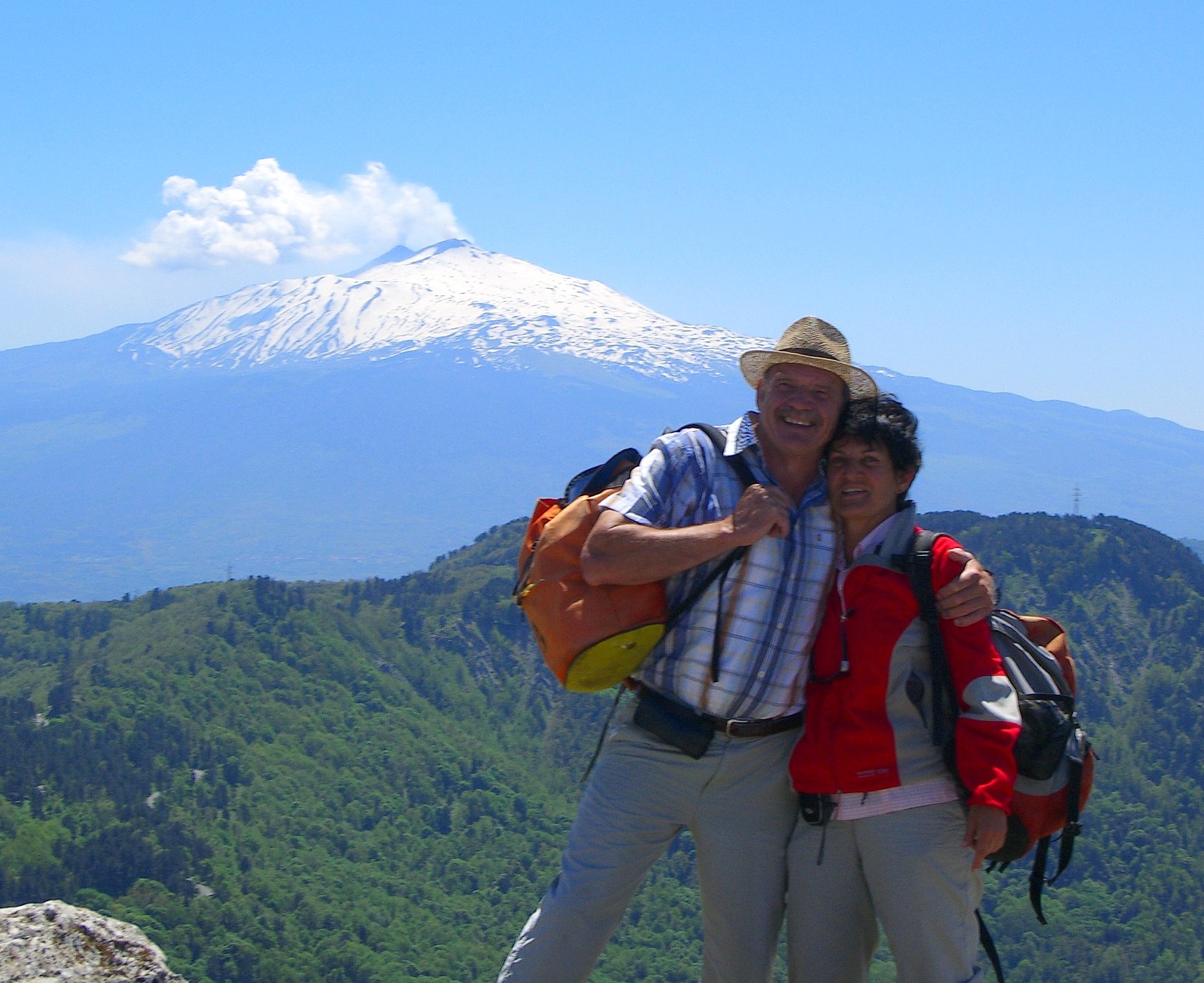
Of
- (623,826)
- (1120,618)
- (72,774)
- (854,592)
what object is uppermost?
(854,592)

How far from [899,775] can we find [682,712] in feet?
2.75

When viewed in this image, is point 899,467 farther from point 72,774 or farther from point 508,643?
point 508,643

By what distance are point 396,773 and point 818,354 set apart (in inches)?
3835

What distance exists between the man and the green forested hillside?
5538cm

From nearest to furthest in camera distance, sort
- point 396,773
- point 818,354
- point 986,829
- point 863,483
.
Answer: point 986,829, point 863,483, point 818,354, point 396,773

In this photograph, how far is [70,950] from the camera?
3.83m

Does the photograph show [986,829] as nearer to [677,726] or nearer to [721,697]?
[721,697]

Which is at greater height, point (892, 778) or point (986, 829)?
point (892, 778)

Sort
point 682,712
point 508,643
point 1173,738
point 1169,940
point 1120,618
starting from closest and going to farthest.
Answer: point 682,712
point 1169,940
point 1173,738
point 1120,618
point 508,643

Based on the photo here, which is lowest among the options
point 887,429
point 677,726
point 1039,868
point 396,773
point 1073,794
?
point 396,773

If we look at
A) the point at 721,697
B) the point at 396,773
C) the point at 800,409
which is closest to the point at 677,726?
the point at 721,697

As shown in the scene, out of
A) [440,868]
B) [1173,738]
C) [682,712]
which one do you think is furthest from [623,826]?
[1173,738]

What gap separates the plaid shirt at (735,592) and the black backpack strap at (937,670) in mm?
377

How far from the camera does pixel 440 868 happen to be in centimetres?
8619
